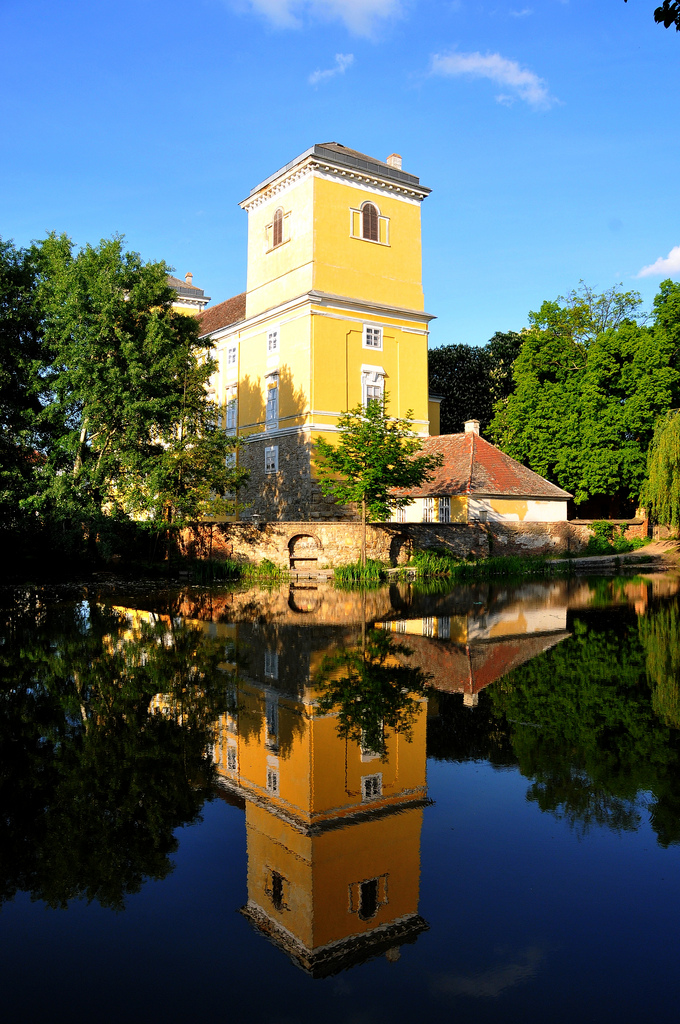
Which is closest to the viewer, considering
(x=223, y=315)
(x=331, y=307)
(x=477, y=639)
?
(x=477, y=639)

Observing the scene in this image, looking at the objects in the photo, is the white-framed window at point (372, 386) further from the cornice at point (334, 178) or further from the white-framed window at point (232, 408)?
the cornice at point (334, 178)

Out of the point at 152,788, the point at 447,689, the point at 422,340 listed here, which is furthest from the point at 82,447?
the point at 152,788

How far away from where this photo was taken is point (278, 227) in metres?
35.4

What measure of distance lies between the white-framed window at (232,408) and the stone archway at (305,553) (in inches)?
567

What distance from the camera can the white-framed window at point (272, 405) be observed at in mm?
35125

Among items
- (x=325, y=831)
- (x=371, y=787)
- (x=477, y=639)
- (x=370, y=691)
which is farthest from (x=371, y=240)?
(x=325, y=831)

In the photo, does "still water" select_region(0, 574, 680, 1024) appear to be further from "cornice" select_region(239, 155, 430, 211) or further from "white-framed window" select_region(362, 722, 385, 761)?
"cornice" select_region(239, 155, 430, 211)

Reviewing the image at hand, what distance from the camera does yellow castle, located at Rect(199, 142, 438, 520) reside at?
107 ft

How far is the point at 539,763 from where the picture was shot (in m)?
5.78

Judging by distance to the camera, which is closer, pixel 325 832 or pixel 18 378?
pixel 325 832

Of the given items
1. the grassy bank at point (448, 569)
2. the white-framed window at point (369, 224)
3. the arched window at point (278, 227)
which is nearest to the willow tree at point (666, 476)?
the grassy bank at point (448, 569)

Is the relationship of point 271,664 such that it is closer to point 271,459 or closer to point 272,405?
point 271,459

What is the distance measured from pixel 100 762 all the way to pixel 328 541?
20071 mm

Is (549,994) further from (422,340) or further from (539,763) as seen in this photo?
(422,340)
